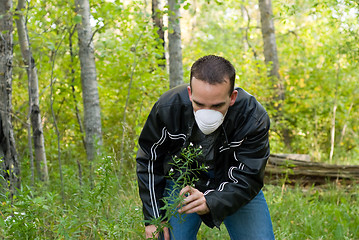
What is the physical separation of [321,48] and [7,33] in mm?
7884

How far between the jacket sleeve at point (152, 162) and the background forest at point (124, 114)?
243 millimetres

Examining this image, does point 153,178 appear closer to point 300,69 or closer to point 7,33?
point 7,33

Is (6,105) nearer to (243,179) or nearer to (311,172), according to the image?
(243,179)

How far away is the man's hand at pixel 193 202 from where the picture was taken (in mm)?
2348

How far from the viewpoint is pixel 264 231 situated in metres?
2.60

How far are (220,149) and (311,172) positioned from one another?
340cm

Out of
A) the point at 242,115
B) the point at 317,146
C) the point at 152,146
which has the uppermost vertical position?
the point at 242,115

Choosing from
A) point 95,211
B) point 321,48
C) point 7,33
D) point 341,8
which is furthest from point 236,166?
point 321,48

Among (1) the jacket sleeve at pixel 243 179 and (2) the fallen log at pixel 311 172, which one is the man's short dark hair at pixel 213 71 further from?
(2) the fallen log at pixel 311 172

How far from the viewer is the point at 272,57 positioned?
10.7m

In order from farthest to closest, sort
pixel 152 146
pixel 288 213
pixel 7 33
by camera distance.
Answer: pixel 288 213
pixel 7 33
pixel 152 146

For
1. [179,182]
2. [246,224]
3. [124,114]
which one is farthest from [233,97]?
[124,114]

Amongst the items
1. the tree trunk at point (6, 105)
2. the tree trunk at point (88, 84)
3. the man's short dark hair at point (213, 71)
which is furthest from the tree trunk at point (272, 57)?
the man's short dark hair at point (213, 71)

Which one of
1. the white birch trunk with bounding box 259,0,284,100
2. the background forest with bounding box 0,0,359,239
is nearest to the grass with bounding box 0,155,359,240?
the background forest with bounding box 0,0,359,239
